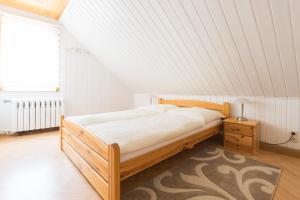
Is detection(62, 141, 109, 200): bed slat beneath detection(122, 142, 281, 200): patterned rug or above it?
above

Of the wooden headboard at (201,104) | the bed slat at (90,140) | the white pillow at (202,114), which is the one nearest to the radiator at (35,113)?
the bed slat at (90,140)

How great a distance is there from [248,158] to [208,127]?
685 mm

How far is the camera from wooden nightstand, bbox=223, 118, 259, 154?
2.51 m

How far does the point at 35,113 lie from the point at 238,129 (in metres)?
3.96

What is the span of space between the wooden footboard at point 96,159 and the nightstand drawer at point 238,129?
2094mm

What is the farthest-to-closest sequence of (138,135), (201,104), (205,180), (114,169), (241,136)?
(201,104) → (241,136) → (205,180) → (138,135) → (114,169)

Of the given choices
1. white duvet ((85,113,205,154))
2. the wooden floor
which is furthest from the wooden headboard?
white duvet ((85,113,205,154))

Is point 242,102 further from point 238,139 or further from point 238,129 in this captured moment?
point 238,139

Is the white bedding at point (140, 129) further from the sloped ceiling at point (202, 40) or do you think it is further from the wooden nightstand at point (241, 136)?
the sloped ceiling at point (202, 40)

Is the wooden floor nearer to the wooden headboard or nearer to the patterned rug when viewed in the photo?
the patterned rug

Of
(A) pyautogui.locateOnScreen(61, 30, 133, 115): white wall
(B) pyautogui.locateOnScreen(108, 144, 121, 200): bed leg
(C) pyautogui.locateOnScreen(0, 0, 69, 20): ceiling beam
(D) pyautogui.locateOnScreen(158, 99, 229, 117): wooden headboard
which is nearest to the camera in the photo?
(B) pyautogui.locateOnScreen(108, 144, 121, 200): bed leg

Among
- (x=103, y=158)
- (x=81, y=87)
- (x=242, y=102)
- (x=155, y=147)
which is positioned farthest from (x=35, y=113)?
(x=242, y=102)

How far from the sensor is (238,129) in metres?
2.64

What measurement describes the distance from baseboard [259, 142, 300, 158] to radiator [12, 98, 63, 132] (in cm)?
415
